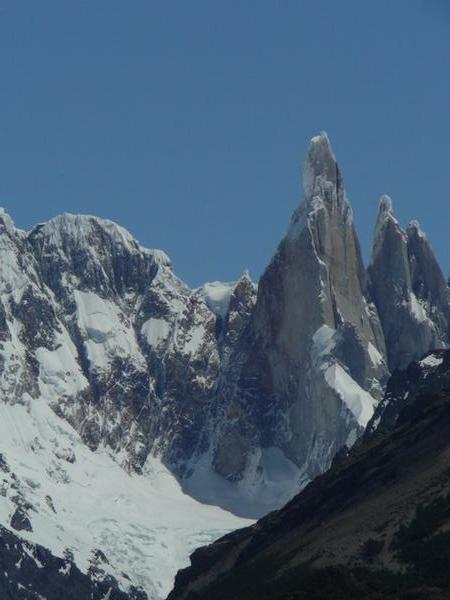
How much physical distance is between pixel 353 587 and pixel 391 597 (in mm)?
9399

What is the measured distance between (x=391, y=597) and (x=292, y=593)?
8558 millimetres

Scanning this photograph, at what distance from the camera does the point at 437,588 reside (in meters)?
190

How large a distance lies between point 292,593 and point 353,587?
20.0 ft

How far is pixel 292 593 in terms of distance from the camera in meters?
190

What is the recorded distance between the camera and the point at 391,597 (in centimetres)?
18525

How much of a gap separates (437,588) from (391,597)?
20.3ft

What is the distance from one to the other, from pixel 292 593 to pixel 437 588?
34.5 ft

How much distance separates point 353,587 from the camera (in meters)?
194

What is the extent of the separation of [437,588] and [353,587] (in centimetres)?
719
